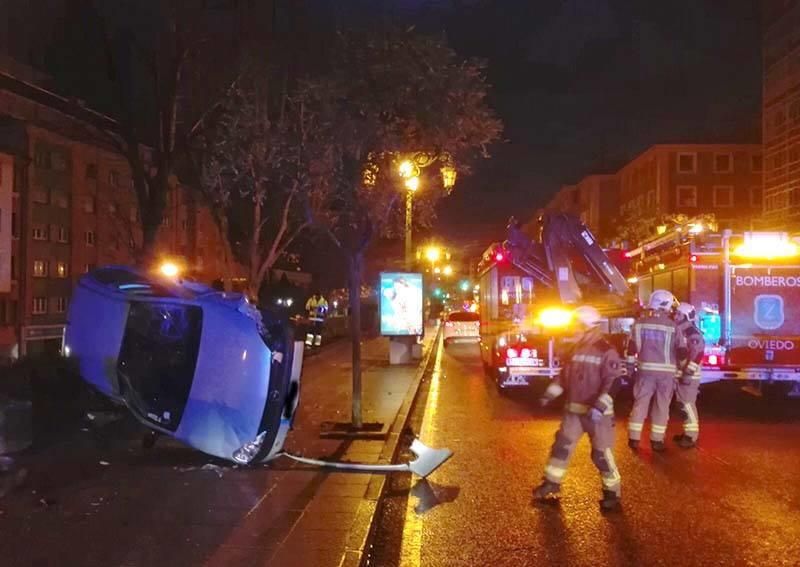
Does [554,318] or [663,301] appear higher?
[663,301]

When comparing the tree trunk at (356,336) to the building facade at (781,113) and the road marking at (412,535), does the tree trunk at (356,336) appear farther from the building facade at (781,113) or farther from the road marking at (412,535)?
the building facade at (781,113)

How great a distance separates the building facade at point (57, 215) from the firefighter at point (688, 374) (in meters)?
29.4

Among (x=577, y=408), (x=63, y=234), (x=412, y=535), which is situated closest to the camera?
(x=412, y=535)

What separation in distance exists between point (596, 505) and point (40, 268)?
42.5 metres

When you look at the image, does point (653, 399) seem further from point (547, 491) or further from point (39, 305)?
point (39, 305)

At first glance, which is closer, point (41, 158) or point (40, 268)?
point (41, 158)

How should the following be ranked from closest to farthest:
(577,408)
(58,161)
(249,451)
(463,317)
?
1. (577,408)
2. (249,451)
3. (463,317)
4. (58,161)

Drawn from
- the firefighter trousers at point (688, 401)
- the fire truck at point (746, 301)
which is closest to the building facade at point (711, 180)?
the fire truck at point (746, 301)

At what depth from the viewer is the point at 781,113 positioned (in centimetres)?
4741

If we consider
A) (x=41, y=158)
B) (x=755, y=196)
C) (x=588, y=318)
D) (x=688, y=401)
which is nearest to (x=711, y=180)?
(x=755, y=196)

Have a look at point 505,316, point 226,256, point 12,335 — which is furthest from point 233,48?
point 12,335

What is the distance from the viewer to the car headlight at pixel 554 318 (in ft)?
48.7

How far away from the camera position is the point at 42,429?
948 cm

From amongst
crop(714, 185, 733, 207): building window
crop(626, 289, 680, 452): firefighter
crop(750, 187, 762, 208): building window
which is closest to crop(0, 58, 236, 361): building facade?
crop(626, 289, 680, 452): firefighter
